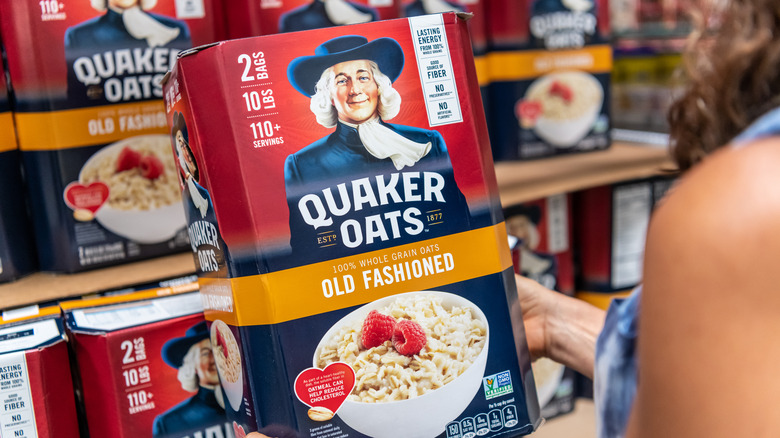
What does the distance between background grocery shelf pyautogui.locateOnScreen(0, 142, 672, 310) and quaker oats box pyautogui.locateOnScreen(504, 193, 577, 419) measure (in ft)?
0.33

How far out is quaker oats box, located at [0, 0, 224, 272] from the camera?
100 cm

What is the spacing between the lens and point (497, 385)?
0.86 meters

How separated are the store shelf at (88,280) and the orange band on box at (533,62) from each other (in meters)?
0.83

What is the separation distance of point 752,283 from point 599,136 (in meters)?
1.24

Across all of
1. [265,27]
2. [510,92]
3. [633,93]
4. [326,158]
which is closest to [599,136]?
[510,92]

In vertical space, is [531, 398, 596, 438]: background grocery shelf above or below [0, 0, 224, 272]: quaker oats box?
below


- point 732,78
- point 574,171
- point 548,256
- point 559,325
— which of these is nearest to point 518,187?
point 574,171

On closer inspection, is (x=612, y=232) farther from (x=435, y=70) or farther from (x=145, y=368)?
(x=145, y=368)

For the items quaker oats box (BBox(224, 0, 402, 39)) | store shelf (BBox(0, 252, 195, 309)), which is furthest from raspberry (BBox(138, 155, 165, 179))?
quaker oats box (BBox(224, 0, 402, 39))

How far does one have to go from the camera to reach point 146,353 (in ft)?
3.03

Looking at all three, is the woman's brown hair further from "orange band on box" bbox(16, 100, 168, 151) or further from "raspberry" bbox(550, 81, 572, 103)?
"raspberry" bbox(550, 81, 572, 103)

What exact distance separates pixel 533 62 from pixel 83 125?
0.97 meters

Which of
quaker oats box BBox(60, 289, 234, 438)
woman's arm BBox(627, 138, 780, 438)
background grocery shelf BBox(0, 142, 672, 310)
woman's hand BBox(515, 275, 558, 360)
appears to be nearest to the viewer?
woman's arm BBox(627, 138, 780, 438)

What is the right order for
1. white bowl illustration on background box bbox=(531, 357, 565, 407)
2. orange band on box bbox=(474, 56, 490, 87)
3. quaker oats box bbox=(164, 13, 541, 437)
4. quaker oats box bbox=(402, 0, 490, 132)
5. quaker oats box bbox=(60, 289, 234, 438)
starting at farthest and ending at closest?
white bowl illustration on background box bbox=(531, 357, 565, 407) < orange band on box bbox=(474, 56, 490, 87) < quaker oats box bbox=(402, 0, 490, 132) < quaker oats box bbox=(60, 289, 234, 438) < quaker oats box bbox=(164, 13, 541, 437)
